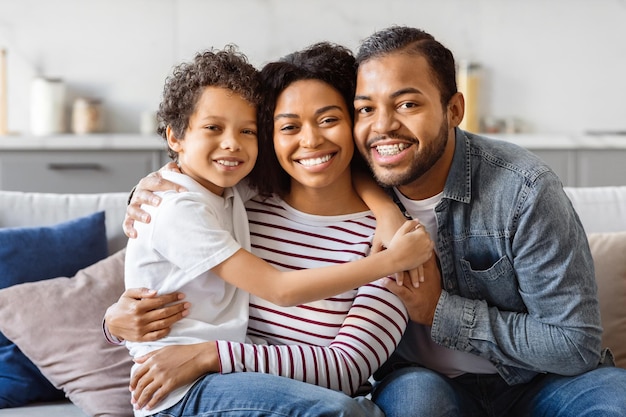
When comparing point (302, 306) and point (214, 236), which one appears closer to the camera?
point (214, 236)

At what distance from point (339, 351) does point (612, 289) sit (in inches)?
32.7

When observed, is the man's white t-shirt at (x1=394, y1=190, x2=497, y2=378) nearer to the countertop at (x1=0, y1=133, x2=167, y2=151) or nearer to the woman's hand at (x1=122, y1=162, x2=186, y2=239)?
the woman's hand at (x1=122, y1=162, x2=186, y2=239)

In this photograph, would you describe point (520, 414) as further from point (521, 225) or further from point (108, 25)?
point (108, 25)

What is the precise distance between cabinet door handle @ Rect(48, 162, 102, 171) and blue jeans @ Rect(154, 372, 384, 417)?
255 cm

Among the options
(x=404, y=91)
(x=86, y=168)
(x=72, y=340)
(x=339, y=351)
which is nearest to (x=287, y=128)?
(x=404, y=91)

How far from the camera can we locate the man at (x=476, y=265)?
1.70 metres

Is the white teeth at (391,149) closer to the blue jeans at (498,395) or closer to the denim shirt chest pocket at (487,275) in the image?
the denim shirt chest pocket at (487,275)

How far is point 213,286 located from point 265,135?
1.16 ft

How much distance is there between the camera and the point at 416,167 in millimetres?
1780

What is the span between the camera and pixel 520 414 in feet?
5.96

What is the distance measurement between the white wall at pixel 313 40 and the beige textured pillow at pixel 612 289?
2595 mm

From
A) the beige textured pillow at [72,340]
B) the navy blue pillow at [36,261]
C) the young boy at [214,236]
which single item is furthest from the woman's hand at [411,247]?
the navy blue pillow at [36,261]

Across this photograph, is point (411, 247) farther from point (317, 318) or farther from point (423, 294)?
point (317, 318)

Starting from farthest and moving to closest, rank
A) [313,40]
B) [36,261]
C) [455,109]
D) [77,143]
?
[313,40] → [77,143] → [36,261] → [455,109]
